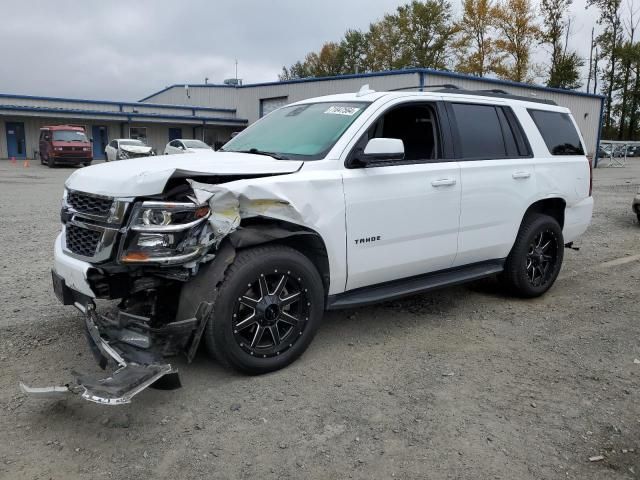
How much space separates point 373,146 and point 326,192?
1.66 ft

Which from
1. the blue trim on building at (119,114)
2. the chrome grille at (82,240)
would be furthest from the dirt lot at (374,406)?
the blue trim on building at (119,114)

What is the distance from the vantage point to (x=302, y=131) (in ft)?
14.5

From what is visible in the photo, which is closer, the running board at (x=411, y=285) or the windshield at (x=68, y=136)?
the running board at (x=411, y=285)

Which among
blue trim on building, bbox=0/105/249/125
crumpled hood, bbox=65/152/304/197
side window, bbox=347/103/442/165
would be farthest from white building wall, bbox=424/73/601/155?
crumpled hood, bbox=65/152/304/197

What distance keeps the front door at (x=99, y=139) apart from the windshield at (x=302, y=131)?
38666 mm

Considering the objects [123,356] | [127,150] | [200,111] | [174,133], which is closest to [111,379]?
[123,356]

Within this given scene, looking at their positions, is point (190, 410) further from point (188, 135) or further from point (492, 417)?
point (188, 135)

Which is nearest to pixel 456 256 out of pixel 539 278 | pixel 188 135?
pixel 539 278

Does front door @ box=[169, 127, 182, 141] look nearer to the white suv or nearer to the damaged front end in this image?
the white suv

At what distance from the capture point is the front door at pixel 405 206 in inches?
159

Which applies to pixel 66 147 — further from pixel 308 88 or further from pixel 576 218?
pixel 576 218

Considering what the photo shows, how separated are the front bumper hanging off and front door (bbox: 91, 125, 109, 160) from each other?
3984 centimetres

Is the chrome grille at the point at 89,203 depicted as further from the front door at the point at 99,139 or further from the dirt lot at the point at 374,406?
the front door at the point at 99,139

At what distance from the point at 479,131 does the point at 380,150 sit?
1536 millimetres
